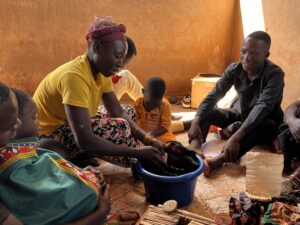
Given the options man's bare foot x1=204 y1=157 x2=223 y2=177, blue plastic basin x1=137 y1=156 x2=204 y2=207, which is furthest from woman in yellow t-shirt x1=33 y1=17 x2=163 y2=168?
man's bare foot x1=204 y1=157 x2=223 y2=177

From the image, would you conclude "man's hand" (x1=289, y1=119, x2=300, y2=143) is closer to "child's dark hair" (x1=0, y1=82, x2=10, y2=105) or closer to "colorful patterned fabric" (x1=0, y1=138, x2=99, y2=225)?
"colorful patterned fabric" (x1=0, y1=138, x2=99, y2=225)

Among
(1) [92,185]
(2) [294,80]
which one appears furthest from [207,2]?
(1) [92,185]

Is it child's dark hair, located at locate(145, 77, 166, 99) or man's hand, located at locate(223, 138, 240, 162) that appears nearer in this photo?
man's hand, located at locate(223, 138, 240, 162)

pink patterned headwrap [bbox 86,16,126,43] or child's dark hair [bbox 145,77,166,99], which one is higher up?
pink patterned headwrap [bbox 86,16,126,43]

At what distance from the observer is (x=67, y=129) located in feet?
6.81

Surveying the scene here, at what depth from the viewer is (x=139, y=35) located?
13.6 feet

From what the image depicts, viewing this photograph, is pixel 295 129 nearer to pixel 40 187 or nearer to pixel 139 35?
pixel 40 187

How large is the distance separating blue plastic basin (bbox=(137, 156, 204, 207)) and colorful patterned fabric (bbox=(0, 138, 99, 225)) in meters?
0.61

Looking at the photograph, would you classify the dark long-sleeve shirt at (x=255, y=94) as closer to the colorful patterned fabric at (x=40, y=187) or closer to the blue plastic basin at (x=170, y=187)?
the blue plastic basin at (x=170, y=187)

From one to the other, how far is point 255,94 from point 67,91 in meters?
1.52

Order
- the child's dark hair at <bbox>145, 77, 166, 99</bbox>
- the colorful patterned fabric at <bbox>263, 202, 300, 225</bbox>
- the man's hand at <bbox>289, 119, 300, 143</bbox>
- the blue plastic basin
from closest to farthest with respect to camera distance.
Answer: the colorful patterned fabric at <bbox>263, 202, 300, 225</bbox>
the blue plastic basin
the man's hand at <bbox>289, 119, 300, 143</bbox>
the child's dark hair at <bbox>145, 77, 166, 99</bbox>

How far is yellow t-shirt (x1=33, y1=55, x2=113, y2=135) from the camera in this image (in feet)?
5.98

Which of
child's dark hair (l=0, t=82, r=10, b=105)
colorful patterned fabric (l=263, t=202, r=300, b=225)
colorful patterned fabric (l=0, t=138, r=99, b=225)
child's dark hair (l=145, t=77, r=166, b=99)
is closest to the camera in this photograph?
child's dark hair (l=0, t=82, r=10, b=105)

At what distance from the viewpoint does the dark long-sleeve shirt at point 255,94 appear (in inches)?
93.8
